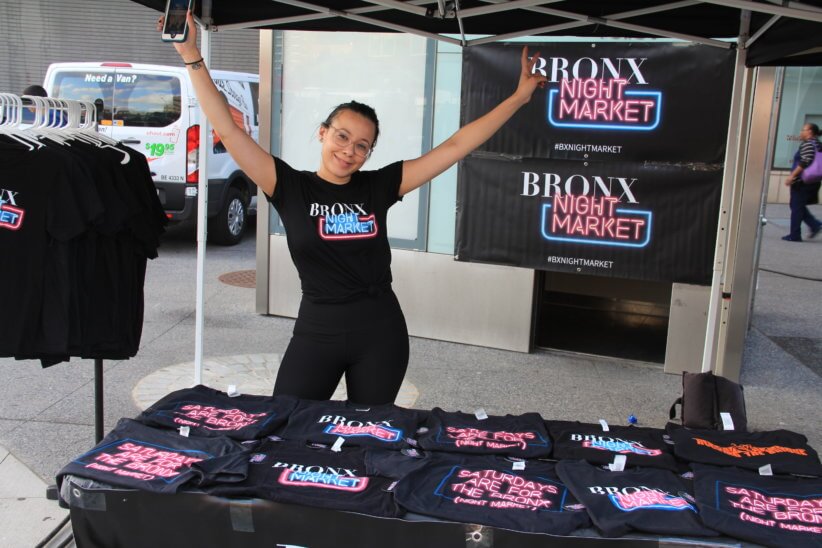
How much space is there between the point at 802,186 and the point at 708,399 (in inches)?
376

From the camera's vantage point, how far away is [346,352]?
2984 millimetres

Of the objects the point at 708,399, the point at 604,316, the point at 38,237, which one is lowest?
the point at 604,316

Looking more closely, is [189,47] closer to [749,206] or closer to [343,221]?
[343,221]

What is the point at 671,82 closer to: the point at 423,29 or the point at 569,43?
the point at 569,43

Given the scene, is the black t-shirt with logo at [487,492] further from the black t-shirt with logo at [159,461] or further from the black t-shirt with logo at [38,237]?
the black t-shirt with logo at [38,237]

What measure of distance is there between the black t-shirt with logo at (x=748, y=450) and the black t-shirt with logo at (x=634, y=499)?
7.4 inches

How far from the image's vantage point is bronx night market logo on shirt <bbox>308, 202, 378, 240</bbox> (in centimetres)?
291

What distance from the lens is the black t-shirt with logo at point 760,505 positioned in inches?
76.6

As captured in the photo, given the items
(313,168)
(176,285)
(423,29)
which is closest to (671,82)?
(423,29)

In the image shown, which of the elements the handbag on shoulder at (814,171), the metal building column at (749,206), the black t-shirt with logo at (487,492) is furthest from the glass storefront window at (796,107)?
the black t-shirt with logo at (487,492)

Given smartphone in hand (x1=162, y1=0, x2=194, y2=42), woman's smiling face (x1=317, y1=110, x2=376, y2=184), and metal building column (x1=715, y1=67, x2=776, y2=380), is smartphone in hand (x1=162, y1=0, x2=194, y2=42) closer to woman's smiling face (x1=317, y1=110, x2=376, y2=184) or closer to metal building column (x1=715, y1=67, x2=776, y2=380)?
woman's smiling face (x1=317, y1=110, x2=376, y2=184)

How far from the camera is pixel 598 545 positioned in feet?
6.40

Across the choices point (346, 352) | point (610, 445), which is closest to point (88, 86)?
point (346, 352)

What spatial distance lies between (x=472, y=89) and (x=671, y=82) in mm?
1457
